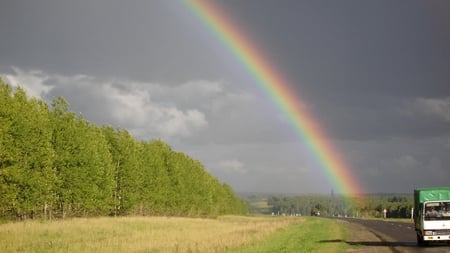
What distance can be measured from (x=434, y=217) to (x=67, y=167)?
32406 mm

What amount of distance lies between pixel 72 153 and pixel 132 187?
1711 cm

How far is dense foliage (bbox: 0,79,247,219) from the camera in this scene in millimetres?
39281

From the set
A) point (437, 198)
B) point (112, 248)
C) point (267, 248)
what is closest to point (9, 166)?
point (112, 248)

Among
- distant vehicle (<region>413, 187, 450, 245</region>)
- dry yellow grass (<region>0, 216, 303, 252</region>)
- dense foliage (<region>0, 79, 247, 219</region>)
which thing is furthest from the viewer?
dense foliage (<region>0, 79, 247, 219</region>)

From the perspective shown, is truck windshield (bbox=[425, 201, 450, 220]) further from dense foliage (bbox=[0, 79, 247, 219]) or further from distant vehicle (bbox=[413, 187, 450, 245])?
dense foliage (bbox=[0, 79, 247, 219])

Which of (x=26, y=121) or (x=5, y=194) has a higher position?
(x=26, y=121)

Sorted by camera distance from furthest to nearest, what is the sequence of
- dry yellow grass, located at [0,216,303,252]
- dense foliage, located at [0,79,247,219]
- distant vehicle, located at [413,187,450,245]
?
dense foliage, located at [0,79,247,219] → distant vehicle, located at [413,187,450,245] → dry yellow grass, located at [0,216,303,252]

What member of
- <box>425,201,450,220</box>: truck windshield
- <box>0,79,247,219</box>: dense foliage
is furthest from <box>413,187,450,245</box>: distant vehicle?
<box>0,79,247,219</box>: dense foliage

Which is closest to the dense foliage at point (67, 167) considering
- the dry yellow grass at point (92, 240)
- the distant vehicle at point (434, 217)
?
the dry yellow grass at point (92, 240)

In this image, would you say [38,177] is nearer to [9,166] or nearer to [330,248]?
[9,166]

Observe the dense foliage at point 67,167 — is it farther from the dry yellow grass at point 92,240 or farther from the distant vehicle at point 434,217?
the distant vehicle at point 434,217

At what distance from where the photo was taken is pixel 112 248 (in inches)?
1135

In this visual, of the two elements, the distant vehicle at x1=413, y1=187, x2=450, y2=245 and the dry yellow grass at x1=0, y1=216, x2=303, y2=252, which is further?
the distant vehicle at x1=413, y1=187, x2=450, y2=245

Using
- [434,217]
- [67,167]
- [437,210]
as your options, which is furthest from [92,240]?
[437,210]
